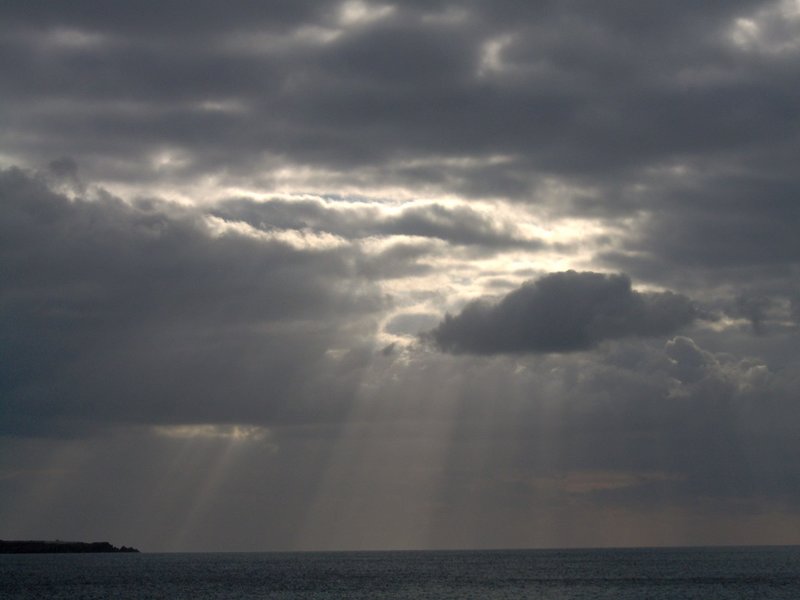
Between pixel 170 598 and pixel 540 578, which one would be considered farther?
pixel 540 578

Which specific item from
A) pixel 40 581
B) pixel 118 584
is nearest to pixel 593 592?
pixel 118 584

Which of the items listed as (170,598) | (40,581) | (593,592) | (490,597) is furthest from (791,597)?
(40,581)

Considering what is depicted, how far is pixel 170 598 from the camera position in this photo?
143000 mm

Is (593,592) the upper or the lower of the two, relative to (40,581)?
upper

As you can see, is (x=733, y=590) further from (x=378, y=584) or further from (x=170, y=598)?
(x=170, y=598)

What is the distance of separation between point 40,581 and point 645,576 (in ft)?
385

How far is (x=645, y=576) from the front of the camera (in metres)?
200

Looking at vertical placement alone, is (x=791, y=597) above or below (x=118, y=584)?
above

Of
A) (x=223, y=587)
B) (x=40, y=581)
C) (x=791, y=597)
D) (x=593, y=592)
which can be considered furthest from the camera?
(x=40, y=581)

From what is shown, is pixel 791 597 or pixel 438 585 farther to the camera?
pixel 438 585

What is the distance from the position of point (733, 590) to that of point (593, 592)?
76.8 ft

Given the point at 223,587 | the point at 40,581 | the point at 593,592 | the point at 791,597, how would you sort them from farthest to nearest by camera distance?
the point at 40,581 → the point at 223,587 → the point at 593,592 → the point at 791,597

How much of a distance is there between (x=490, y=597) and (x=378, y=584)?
4563 cm

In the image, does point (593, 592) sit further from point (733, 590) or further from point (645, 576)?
point (645, 576)
